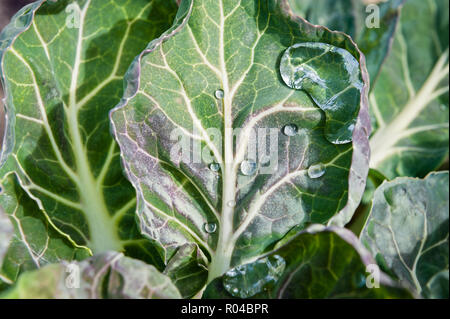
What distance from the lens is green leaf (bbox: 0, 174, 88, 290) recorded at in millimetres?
1112

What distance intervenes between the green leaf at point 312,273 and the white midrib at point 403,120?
0.57 metres

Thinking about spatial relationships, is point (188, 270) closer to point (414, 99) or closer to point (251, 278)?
point (251, 278)

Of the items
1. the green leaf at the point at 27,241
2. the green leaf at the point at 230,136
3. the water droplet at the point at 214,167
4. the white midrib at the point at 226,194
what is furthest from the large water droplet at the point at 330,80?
the green leaf at the point at 27,241

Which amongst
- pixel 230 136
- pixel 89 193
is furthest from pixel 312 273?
pixel 89 193

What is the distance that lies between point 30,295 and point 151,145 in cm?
42

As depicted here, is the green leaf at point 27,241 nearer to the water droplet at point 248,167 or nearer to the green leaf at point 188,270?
the green leaf at point 188,270

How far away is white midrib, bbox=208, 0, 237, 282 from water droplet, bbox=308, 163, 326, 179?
186 mm

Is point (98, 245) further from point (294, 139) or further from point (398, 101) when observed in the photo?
point (398, 101)

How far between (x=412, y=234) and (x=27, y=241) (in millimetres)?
965

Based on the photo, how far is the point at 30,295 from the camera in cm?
86

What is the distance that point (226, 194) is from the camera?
3.67 feet

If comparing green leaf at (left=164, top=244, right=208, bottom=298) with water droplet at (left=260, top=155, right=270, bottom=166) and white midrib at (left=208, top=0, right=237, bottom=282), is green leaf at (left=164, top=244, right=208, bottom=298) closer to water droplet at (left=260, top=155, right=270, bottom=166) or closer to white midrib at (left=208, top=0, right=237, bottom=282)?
white midrib at (left=208, top=0, right=237, bottom=282)

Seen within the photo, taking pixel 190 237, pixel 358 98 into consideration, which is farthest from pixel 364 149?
pixel 190 237
